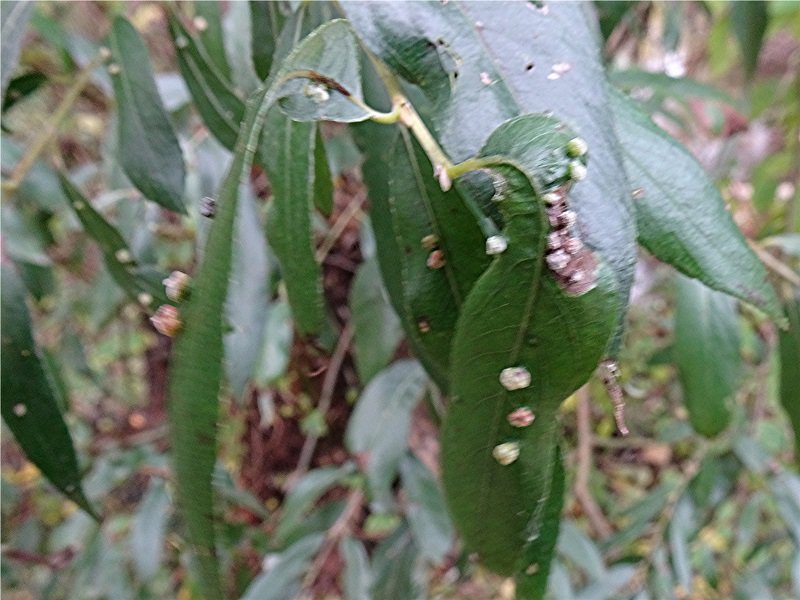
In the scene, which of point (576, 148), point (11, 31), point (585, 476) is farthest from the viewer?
point (585, 476)

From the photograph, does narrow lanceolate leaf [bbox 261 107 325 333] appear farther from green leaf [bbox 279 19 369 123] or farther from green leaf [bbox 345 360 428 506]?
green leaf [bbox 345 360 428 506]

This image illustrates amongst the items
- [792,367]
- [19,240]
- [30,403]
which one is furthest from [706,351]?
[19,240]

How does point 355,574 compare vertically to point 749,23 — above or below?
below

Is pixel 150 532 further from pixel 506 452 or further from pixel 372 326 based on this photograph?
pixel 506 452

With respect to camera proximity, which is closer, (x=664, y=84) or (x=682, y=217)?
(x=682, y=217)

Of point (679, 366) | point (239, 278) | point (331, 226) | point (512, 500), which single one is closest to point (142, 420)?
point (331, 226)

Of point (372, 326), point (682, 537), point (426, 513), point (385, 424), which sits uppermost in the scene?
point (372, 326)

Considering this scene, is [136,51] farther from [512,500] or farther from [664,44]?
[664,44]
